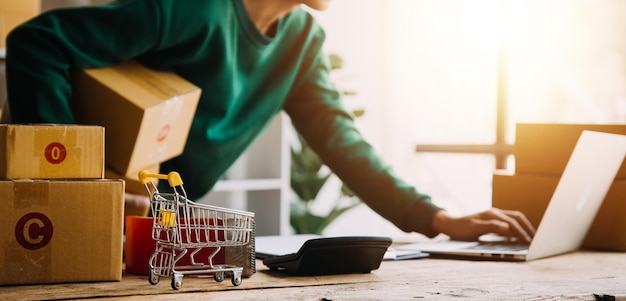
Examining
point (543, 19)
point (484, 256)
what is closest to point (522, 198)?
point (484, 256)

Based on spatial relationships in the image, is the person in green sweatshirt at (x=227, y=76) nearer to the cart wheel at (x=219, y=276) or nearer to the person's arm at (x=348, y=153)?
the person's arm at (x=348, y=153)

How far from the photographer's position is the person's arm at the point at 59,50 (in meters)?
1.40

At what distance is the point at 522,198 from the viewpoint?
181 cm

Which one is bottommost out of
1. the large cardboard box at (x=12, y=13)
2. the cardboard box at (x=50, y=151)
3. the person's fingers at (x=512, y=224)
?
the person's fingers at (x=512, y=224)

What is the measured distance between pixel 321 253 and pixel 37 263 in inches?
16.2

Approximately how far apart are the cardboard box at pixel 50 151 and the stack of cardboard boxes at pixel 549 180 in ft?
3.51

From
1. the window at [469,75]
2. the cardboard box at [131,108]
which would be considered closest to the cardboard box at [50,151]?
the cardboard box at [131,108]

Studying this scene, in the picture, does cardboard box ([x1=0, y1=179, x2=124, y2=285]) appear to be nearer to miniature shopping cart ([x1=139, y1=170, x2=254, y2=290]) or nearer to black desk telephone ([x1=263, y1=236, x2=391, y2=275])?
miniature shopping cart ([x1=139, y1=170, x2=254, y2=290])

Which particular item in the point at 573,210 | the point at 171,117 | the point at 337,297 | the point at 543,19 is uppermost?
the point at 543,19

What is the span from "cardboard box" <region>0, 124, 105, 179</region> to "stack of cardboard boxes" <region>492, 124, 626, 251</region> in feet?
3.51

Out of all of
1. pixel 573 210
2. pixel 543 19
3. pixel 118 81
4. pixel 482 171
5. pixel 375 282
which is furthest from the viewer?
pixel 482 171

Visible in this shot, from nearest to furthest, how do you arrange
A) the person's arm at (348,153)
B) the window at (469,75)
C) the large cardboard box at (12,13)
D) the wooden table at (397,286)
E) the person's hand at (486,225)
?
1. the wooden table at (397,286)
2. the person's hand at (486,225)
3. the person's arm at (348,153)
4. the large cardboard box at (12,13)
5. the window at (469,75)

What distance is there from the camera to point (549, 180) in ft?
5.81

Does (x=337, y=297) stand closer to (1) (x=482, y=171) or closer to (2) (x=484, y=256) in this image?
(2) (x=484, y=256)
